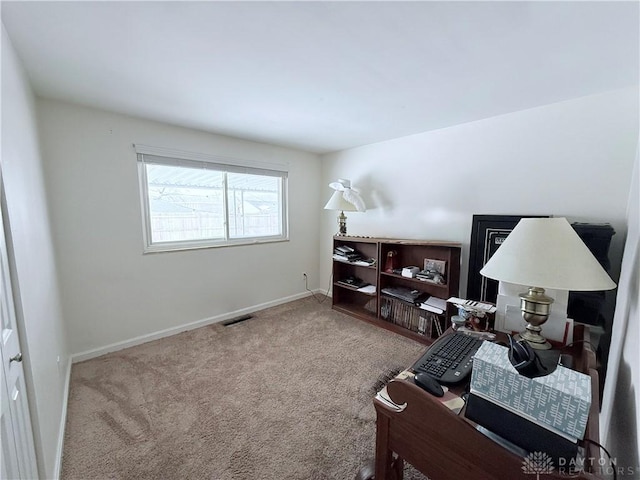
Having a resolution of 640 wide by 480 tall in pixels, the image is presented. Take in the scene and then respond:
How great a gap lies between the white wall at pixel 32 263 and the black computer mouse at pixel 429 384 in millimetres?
1644

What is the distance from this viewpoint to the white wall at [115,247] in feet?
7.17

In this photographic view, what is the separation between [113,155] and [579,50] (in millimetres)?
3456

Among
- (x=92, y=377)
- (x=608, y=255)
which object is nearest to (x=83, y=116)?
(x=92, y=377)

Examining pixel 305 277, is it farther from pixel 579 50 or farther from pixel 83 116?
pixel 579 50

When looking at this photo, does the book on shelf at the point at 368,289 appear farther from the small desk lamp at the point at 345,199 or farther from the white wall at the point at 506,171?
the small desk lamp at the point at 345,199

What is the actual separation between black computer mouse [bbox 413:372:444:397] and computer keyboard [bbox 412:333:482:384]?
65 mm

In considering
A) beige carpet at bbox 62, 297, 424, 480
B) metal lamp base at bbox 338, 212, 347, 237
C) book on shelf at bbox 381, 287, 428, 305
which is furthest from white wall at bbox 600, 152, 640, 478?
metal lamp base at bbox 338, 212, 347, 237

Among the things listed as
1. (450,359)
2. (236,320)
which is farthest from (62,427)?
(450,359)

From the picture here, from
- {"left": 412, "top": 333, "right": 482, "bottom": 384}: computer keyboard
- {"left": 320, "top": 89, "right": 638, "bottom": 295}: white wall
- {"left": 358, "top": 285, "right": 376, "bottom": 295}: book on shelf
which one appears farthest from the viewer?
{"left": 358, "top": 285, "right": 376, "bottom": 295}: book on shelf

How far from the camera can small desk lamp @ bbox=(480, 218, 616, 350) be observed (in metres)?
0.97

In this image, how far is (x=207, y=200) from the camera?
304 centimetres

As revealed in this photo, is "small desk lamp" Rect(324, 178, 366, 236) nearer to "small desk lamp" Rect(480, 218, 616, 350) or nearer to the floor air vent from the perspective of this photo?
the floor air vent

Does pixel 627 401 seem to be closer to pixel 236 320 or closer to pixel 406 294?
pixel 406 294

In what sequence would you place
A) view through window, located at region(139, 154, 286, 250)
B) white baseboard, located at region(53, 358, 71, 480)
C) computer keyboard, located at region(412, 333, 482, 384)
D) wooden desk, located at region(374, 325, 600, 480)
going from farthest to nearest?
view through window, located at region(139, 154, 286, 250) → white baseboard, located at region(53, 358, 71, 480) → computer keyboard, located at region(412, 333, 482, 384) → wooden desk, located at region(374, 325, 600, 480)
